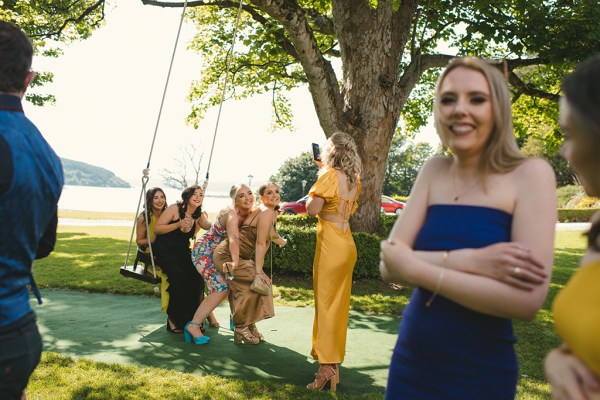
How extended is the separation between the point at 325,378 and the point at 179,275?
9.06ft

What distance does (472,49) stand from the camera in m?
13.3

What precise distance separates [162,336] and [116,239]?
1268 cm

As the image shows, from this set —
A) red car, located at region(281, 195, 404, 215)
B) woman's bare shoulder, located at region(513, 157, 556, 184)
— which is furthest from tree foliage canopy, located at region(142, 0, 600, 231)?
red car, located at region(281, 195, 404, 215)

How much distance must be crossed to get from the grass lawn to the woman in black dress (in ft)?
5.09

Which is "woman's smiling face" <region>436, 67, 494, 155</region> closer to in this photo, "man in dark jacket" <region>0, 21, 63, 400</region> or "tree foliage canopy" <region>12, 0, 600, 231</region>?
"man in dark jacket" <region>0, 21, 63, 400</region>

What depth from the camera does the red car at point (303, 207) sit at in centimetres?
2773

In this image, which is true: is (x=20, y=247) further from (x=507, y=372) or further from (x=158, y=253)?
(x=158, y=253)

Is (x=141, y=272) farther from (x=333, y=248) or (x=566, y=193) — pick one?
(x=566, y=193)

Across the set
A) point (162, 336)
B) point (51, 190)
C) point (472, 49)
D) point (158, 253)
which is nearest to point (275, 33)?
point (472, 49)

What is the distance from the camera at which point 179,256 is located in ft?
22.4

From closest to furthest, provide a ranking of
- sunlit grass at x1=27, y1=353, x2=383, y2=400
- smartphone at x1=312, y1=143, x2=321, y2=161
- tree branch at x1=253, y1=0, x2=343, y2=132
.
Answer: sunlit grass at x1=27, y1=353, x2=383, y2=400 → smartphone at x1=312, y1=143, x2=321, y2=161 → tree branch at x1=253, y1=0, x2=343, y2=132

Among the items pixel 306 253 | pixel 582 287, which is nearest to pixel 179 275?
pixel 306 253

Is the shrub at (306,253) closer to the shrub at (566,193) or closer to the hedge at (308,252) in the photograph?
the hedge at (308,252)

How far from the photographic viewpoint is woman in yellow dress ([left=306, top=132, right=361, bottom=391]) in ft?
16.1
